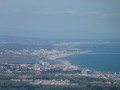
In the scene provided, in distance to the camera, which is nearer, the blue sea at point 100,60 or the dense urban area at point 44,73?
the dense urban area at point 44,73

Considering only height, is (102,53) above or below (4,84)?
above

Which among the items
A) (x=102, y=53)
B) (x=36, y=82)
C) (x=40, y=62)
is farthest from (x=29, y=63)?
(x=102, y=53)

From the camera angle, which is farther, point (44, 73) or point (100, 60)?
point (100, 60)

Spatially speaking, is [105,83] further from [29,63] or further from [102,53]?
[102,53]

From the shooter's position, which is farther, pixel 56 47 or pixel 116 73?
pixel 56 47

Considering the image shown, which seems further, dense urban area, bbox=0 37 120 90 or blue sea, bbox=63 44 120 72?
blue sea, bbox=63 44 120 72

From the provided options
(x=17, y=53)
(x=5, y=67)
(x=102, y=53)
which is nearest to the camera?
(x=5, y=67)

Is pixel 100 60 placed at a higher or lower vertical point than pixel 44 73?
higher

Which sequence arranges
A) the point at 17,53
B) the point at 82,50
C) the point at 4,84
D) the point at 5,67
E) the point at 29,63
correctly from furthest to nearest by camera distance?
the point at 82,50 → the point at 17,53 → the point at 29,63 → the point at 5,67 → the point at 4,84
